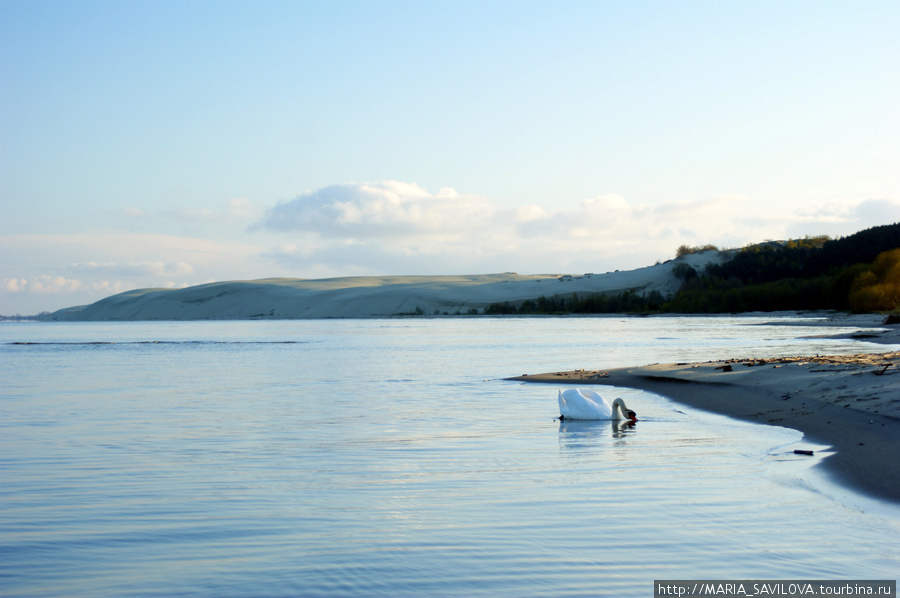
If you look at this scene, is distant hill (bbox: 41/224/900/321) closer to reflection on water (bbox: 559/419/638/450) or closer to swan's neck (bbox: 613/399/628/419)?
swan's neck (bbox: 613/399/628/419)

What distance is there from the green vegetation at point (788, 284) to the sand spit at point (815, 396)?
33.4m

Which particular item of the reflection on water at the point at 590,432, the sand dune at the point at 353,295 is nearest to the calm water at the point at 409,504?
the reflection on water at the point at 590,432

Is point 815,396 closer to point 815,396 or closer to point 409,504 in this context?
point 815,396

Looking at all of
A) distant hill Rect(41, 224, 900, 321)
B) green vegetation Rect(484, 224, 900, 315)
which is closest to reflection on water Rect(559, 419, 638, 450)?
green vegetation Rect(484, 224, 900, 315)

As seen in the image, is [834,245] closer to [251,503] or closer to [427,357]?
[427,357]

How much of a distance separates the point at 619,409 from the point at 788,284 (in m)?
56.6

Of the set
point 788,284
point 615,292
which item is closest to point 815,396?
point 788,284

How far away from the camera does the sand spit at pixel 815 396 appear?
6.64 meters

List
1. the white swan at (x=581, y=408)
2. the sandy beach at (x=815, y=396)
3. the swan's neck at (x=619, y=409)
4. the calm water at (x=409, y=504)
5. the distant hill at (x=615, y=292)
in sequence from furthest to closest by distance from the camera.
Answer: the distant hill at (x=615, y=292) < the white swan at (x=581, y=408) < the swan's neck at (x=619, y=409) < the sandy beach at (x=815, y=396) < the calm water at (x=409, y=504)

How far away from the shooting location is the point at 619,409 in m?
9.72

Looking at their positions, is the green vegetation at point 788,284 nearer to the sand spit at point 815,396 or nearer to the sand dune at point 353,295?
the sand dune at point 353,295

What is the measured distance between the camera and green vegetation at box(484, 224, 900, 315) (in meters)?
44.5

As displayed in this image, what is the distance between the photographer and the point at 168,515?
5410 millimetres

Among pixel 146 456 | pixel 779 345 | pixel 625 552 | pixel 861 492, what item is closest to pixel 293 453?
pixel 146 456
